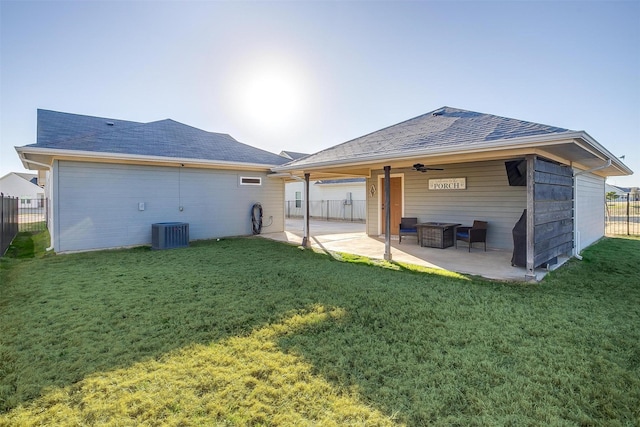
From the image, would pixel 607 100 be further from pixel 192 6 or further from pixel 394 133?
pixel 192 6

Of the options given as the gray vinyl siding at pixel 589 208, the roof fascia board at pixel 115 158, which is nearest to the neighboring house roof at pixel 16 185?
the roof fascia board at pixel 115 158

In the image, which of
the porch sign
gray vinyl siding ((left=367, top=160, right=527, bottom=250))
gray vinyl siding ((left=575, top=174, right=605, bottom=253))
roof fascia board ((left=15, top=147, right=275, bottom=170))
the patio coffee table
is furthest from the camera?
the porch sign

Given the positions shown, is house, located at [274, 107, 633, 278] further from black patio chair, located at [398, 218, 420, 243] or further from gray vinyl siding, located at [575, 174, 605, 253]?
black patio chair, located at [398, 218, 420, 243]

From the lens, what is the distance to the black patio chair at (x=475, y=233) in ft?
25.0

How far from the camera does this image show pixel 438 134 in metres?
6.70

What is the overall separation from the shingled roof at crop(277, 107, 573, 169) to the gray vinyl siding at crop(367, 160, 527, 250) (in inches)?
56.9

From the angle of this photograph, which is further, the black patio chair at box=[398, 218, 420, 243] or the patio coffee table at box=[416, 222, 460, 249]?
the black patio chair at box=[398, 218, 420, 243]

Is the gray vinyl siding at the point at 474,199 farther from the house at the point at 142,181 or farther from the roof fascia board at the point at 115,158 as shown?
the roof fascia board at the point at 115,158

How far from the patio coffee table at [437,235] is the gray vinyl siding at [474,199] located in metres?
0.55

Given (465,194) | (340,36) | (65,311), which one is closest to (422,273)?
(465,194)

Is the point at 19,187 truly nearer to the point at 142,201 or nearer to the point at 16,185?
the point at 16,185

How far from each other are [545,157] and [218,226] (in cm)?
901

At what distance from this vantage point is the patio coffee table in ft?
26.9

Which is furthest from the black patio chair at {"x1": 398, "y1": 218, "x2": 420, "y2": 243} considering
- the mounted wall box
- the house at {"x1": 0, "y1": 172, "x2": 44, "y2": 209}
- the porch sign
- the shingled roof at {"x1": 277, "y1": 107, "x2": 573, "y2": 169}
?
the house at {"x1": 0, "y1": 172, "x2": 44, "y2": 209}
